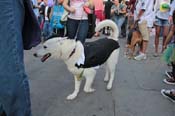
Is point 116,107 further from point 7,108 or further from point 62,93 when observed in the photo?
point 7,108

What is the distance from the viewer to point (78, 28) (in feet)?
15.1

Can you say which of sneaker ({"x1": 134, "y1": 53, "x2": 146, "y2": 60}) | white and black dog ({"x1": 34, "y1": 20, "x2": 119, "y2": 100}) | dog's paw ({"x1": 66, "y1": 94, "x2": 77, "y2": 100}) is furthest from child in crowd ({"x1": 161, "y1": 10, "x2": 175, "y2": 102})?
sneaker ({"x1": 134, "y1": 53, "x2": 146, "y2": 60})

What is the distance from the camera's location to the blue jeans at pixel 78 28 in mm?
4590

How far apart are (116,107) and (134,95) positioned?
0.59m

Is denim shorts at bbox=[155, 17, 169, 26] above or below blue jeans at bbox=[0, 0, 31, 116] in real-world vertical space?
below

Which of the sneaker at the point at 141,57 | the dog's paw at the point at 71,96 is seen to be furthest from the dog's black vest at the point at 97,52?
the sneaker at the point at 141,57

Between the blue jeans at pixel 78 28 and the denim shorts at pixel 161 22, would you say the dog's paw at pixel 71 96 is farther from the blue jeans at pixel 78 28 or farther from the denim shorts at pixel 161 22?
the denim shorts at pixel 161 22

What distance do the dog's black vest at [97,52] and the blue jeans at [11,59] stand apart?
7.25 ft

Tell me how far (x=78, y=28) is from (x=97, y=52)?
2.47 feet

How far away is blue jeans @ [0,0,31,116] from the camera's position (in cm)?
160

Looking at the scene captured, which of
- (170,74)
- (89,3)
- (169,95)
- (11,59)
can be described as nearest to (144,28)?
(170,74)

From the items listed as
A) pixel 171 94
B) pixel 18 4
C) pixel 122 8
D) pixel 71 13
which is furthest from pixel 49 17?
pixel 18 4

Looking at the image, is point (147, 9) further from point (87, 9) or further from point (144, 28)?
point (87, 9)

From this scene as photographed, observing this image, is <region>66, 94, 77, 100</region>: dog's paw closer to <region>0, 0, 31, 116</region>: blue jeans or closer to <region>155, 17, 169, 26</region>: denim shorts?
<region>0, 0, 31, 116</region>: blue jeans
